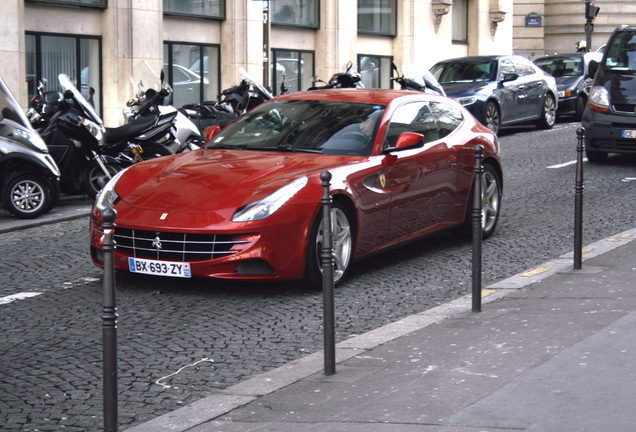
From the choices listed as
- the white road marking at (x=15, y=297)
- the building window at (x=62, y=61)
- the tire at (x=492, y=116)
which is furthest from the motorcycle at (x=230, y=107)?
the white road marking at (x=15, y=297)

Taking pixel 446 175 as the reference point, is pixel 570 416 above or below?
below

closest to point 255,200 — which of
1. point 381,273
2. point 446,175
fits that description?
point 381,273

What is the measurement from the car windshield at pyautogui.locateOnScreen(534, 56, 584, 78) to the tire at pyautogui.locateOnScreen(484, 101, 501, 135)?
6224 millimetres

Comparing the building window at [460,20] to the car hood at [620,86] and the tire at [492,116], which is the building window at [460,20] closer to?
the tire at [492,116]

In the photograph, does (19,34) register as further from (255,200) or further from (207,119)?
(255,200)

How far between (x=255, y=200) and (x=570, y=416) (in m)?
3.39

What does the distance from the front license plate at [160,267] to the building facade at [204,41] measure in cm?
955

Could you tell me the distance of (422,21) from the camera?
1260 inches

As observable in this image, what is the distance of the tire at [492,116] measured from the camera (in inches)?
804

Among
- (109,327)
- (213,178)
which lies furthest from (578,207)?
(109,327)

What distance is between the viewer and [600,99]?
1571cm

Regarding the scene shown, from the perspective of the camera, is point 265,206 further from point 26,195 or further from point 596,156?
point 596,156

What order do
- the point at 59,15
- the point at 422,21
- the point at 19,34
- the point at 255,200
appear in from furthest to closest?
the point at 422,21, the point at 59,15, the point at 19,34, the point at 255,200

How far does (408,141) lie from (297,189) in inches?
50.3
